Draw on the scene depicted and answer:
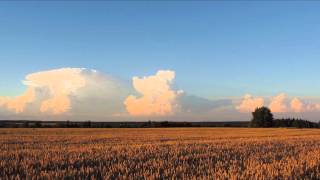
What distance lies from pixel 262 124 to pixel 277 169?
108 metres

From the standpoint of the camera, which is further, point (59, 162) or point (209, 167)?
point (59, 162)

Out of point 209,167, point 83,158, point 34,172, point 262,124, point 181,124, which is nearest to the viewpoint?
point 34,172

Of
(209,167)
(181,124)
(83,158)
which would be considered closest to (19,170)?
(83,158)

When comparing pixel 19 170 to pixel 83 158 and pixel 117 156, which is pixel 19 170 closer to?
pixel 83 158

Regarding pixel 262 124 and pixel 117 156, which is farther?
pixel 262 124

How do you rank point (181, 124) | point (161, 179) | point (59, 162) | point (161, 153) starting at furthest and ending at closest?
point (181, 124) → point (161, 153) → point (59, 162) → point (161, 179)

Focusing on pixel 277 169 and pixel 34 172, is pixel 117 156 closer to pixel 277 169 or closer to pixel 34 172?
pixel 34 172

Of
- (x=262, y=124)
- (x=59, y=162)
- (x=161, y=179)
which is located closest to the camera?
(x=161, y=179)

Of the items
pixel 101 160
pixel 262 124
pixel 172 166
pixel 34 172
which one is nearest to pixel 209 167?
pixel 172 166

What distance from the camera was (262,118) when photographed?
119m

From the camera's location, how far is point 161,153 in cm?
1812

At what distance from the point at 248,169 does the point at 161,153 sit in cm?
556

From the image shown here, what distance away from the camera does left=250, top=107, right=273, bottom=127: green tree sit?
4685 inches

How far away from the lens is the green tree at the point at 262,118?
390 ft
